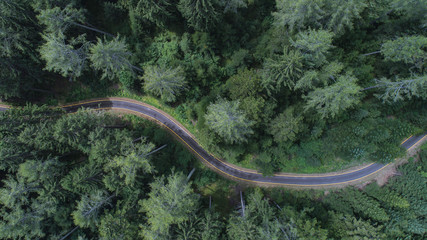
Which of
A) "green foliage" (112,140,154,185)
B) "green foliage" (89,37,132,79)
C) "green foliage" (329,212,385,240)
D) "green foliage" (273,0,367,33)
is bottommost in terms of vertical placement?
"green foliage" (329,212,385,240)

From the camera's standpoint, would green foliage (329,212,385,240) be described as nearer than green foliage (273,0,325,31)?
No

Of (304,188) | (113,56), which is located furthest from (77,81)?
(304,188)

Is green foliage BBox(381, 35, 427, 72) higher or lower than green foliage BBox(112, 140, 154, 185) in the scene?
higher

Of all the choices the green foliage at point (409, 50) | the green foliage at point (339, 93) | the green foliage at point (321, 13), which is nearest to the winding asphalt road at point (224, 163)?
the green foliage at point (409, 50)

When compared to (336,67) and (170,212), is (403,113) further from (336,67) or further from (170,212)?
(170,212)

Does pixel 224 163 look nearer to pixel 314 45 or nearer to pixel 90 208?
pixel 90 208

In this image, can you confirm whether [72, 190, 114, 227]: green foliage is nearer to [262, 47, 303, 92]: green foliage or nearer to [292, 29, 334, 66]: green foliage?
[262, 47, 303, 92]: green foliage

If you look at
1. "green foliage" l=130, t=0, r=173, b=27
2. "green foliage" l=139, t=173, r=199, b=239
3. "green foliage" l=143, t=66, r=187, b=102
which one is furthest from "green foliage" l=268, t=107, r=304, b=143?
"green foliage" l=130, t=0, r=173, b=27
